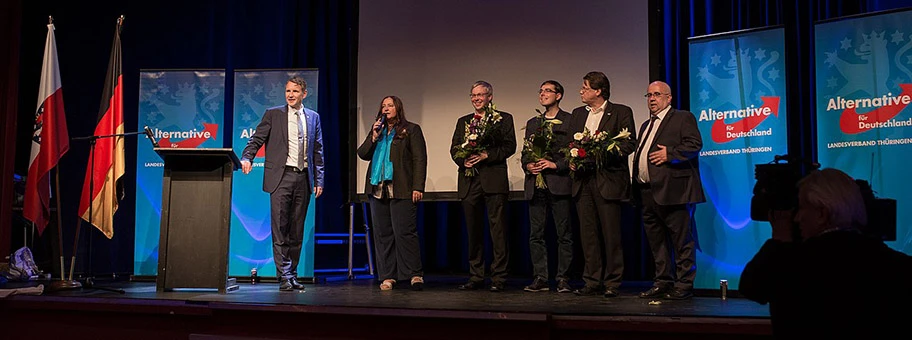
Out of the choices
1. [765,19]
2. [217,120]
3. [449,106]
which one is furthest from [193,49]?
[765,19]

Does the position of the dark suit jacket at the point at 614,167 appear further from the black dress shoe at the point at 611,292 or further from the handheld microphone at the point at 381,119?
the handheld microphone at the point at 381,119

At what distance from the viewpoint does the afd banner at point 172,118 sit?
23.5 ft

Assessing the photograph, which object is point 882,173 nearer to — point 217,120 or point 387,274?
point 387,274

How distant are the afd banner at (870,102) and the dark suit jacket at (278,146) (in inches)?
155

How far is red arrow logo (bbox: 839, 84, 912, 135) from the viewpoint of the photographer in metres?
5.14

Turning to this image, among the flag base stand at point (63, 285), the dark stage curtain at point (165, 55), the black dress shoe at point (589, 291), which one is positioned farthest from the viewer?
the dark stage curtain at point (165, 55)

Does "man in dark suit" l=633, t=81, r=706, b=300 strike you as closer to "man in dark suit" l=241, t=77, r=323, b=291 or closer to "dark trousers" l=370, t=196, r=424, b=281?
"dark trousers" l=370, t=196, r=424, b=281

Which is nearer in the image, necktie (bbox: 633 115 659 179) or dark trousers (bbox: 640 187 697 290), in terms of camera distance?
dark trousers (bbox: 640 187 697 290)

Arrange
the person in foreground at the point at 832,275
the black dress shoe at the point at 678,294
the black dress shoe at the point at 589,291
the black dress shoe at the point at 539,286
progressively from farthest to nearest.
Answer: the black dress shoe at the point at 539,286 < the black dress shoe at the point at 589,291 < the black dress shoe at the point at 678,294 < the person in foreground at the point at 832,275

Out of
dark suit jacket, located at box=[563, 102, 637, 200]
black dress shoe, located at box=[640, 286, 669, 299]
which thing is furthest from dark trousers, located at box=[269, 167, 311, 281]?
black dress shoe, located at box=[640, 286, 669, 299]

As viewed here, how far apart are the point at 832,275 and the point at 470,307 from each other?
2380mm

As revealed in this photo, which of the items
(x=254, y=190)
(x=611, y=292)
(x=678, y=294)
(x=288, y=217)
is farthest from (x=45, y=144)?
(x=678, y=294)

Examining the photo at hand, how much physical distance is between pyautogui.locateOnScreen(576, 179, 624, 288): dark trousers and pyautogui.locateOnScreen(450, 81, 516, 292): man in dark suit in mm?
667

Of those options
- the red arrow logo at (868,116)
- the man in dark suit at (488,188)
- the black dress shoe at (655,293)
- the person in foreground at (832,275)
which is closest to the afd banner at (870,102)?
the red arrow logo at (868,116)
